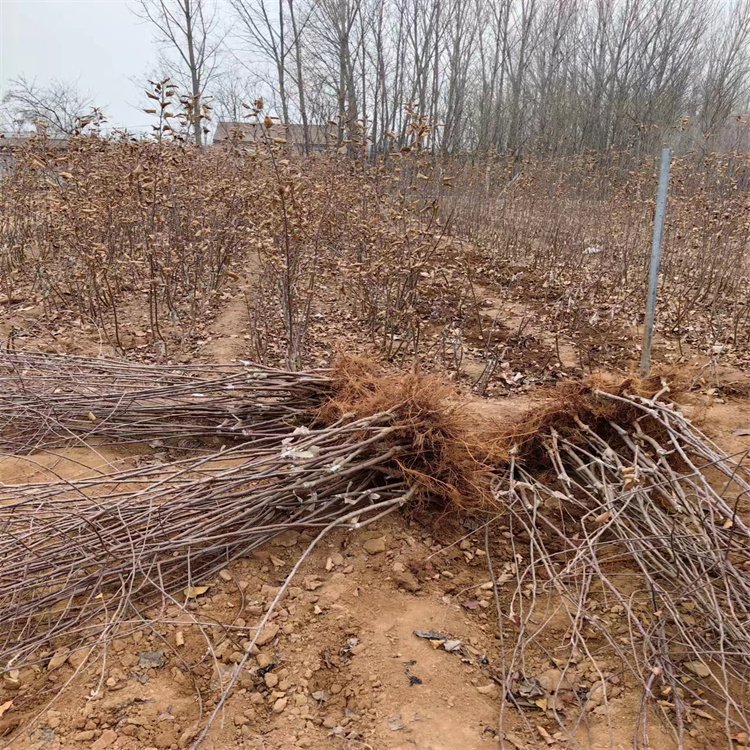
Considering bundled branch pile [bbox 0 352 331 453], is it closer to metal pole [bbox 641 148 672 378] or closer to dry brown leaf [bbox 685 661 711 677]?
dry brown leaf [bbox 685 661 711 677]

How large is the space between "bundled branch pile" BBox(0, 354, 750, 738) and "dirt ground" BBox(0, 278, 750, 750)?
8cm

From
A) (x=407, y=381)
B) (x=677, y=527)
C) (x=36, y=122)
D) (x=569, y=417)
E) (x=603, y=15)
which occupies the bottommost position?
(x=677, y=527)

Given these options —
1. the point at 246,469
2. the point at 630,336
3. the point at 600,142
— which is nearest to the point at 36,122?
the point at 246,469

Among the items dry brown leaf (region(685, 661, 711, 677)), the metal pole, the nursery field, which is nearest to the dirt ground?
the nursery field

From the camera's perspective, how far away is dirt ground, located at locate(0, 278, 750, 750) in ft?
5.41

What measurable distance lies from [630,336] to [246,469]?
4333 mm

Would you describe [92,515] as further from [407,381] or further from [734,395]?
[734,395]

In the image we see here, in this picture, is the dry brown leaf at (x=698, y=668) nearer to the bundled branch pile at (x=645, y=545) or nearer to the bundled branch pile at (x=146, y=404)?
the bundled branch pile at (x=645, y=545)

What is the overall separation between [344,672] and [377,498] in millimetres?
738

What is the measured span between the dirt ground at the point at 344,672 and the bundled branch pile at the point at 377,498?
0.26ft

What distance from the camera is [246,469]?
8.02 feet

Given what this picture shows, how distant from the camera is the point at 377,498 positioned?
95.7 inches

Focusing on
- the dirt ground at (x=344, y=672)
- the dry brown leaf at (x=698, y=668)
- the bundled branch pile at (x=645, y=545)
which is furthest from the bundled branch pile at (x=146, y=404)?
the dry brown leaf at (x=698, y=668)

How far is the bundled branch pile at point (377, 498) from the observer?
1.90 metres
